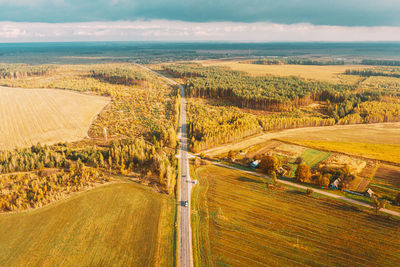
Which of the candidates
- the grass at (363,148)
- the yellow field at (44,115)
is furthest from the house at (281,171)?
the yellow field at (44,115)

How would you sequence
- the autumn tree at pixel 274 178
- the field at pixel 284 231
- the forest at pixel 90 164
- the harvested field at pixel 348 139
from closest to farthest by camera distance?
the field at pixel 284 231 < the forest at pixel 90 164 < the autumn tree at pixel 274 178 < the harvested field at pixel 348 139

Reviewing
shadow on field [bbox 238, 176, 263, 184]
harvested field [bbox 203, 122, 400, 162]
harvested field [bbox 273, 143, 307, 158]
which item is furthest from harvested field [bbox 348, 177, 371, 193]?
shadow on field [bbox 238, 176, 263, 184]

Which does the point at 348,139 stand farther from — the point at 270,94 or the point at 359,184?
the point at 270,94

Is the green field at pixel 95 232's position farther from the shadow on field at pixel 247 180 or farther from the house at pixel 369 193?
the house at pixel 369 193

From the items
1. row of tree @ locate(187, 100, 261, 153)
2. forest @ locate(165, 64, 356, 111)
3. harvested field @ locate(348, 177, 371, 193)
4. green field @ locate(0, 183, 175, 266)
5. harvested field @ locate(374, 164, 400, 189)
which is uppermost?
forest @ locate(165, 64, 356, 111)

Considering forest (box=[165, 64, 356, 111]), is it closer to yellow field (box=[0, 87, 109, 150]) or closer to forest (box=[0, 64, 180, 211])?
forest (box=[0, 64, 180, 211])

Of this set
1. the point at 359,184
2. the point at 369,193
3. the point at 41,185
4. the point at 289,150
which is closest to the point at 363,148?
the point at 289,150
